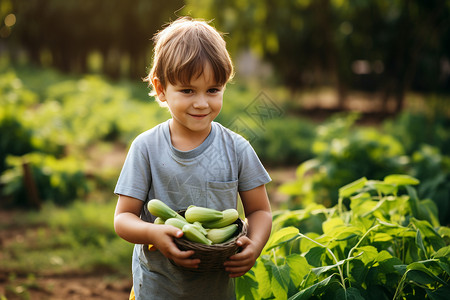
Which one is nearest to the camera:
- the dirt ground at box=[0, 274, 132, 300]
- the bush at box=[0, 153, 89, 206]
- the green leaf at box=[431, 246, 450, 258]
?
the green leaf at box=[431, 246, 450, 258]

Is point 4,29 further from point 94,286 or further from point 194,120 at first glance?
point 194,120

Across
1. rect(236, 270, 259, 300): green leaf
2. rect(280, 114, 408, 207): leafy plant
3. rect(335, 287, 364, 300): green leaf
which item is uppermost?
rect(335, 287, 364, 300): green leaf

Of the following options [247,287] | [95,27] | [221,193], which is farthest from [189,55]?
[95,27]

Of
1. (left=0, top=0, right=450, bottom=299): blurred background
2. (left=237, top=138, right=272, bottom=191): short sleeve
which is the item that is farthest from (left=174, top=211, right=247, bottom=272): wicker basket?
(left=0, top=0, right=450, bottom=299): blurred background

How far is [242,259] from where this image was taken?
58.6 inches

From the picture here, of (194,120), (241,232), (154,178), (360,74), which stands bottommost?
(360,74)

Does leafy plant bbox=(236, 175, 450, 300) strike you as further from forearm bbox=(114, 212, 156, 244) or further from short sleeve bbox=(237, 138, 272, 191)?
forearm bbox=(114, 212, 156, 244)

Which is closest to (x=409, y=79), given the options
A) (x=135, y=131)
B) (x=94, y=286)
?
(x=135, y=131)

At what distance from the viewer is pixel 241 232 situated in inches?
57.9

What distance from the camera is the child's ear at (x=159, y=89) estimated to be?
1.66m

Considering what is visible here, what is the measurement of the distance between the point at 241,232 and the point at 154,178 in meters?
0.37

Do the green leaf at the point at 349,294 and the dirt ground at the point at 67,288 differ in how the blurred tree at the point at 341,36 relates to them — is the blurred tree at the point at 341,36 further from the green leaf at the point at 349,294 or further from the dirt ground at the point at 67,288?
the green leaf at the point at 349,294

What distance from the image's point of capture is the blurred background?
146 inches

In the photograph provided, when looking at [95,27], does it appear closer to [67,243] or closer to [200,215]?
[67,243]
